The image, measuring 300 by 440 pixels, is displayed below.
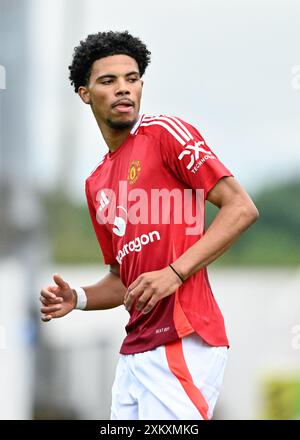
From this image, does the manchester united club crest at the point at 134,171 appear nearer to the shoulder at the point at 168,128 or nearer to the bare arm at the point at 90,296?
the shoulder at the point at 168,128

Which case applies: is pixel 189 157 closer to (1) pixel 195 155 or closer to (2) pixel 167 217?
(1) pixel 195 155

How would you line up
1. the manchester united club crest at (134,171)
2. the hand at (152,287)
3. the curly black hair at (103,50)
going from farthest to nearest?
the curly black hair at (103,50) < the manchester united club crest at (134,171) < the hand at (152,287)

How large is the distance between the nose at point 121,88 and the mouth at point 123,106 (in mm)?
36

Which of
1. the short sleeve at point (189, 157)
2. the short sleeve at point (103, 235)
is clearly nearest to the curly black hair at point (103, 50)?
the short sleeve at point (189, 157)

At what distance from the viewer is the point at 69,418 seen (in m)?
10.2

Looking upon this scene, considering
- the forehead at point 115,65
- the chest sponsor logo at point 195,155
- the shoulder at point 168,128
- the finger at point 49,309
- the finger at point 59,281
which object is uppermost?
the forehead at point 115,65

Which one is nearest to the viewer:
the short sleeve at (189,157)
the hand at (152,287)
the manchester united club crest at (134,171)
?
the hand at (152,287)

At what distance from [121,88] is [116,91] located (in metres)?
0.04

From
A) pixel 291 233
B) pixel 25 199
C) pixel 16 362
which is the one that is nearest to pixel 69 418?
pixel 16 362

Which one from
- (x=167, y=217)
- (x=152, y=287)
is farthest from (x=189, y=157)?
(x=152, y=287)

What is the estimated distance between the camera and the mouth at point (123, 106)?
4930 millimetres

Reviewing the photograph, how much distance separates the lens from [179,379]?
186 inches

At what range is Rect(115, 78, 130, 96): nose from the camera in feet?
16.1

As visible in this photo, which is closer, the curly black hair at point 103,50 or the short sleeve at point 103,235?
the curly black hair at point 103,50
